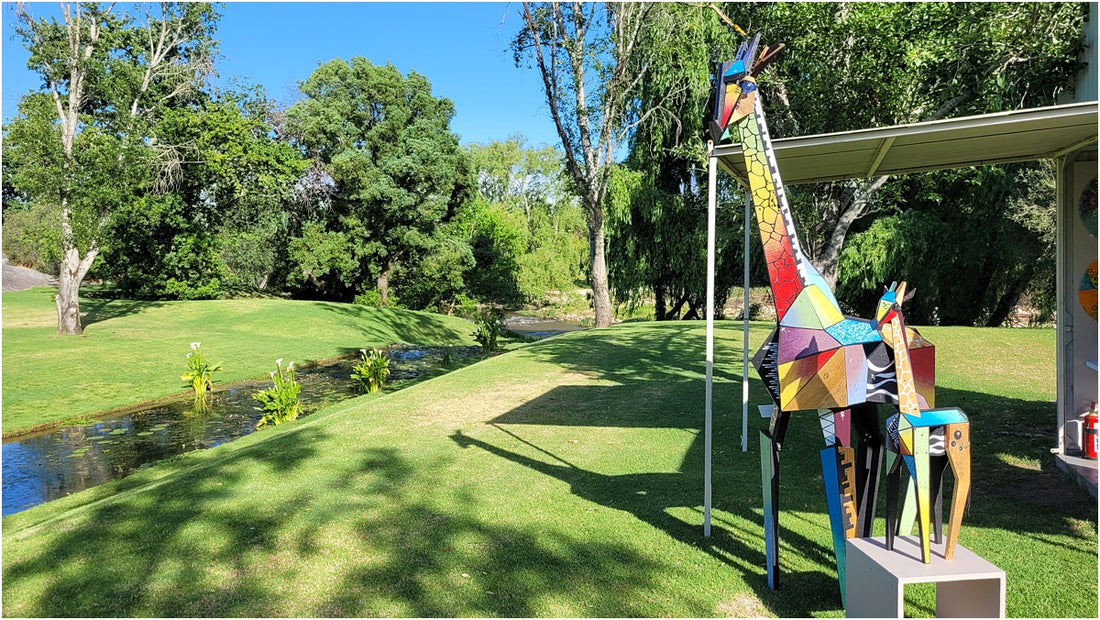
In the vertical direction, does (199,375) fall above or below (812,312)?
below

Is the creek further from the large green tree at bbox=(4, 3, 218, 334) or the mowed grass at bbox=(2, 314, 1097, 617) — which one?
the large green tree at bbox=(4, 3, 218, 334)

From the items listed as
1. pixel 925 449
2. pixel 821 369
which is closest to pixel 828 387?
pixel 821 369

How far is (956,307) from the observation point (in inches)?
709

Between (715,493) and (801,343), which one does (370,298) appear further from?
(801,343)

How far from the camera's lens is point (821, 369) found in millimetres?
3457

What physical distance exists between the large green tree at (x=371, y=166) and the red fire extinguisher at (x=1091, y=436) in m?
25.2

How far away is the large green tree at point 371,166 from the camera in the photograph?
27.6m

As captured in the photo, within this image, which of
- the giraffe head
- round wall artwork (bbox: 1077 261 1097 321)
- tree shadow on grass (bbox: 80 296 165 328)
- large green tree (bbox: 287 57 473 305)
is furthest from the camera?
large green tree (bbox: 287 57 473 305)

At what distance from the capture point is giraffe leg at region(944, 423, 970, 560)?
3057 millimetres

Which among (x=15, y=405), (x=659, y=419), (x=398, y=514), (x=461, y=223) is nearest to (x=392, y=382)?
(x=15, y=405)

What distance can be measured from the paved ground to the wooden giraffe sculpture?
38.3 m

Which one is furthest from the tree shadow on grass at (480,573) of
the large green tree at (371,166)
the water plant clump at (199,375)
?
the large green tree at (371,166)

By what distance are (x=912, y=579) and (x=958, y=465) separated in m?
0.57

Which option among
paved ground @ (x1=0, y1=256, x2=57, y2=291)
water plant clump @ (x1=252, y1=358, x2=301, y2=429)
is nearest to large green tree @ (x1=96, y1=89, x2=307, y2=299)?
paved ground @ (x1=0, y1=256, x2=57, y2=291)
